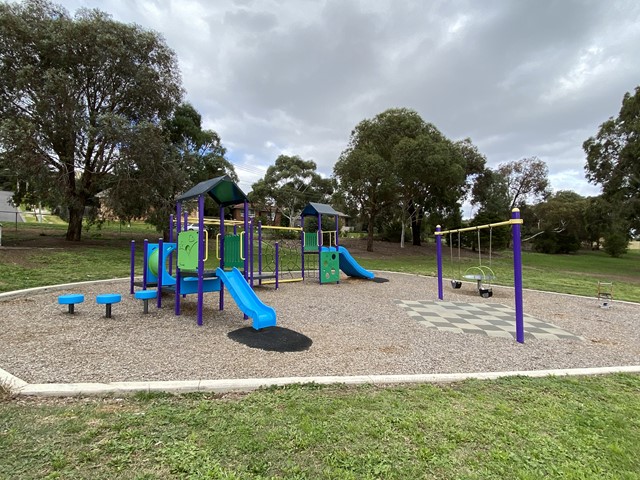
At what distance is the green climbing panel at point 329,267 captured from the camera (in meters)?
11.1

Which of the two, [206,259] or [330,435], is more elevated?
[206,259]

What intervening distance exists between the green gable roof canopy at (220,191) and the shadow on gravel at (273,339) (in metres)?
2.47

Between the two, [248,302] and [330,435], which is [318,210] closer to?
[248,302]

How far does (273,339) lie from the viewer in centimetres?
480

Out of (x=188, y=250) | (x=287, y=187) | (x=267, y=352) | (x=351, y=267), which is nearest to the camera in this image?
(x=267, y=352)

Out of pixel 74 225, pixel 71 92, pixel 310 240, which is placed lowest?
pixel 310 240

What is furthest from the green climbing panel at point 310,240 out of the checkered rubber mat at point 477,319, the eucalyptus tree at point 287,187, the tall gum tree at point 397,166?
the eucalyptus tree at point 287,187

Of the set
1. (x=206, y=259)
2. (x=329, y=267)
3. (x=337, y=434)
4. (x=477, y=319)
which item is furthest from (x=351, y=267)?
(x=337, y=434)

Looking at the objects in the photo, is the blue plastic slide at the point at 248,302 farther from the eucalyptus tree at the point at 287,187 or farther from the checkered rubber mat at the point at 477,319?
the eucalyptus tree at the point at 287,187

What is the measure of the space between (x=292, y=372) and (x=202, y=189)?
367 centimetres

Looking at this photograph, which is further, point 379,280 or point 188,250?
point 379,280

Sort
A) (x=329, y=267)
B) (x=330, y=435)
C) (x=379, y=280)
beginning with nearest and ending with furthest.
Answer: (x=330, y=435) → (x=329, y=267) → (x=379, y=280)

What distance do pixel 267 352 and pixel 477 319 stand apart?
4333mm

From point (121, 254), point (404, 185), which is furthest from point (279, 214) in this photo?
point (121, 254)
